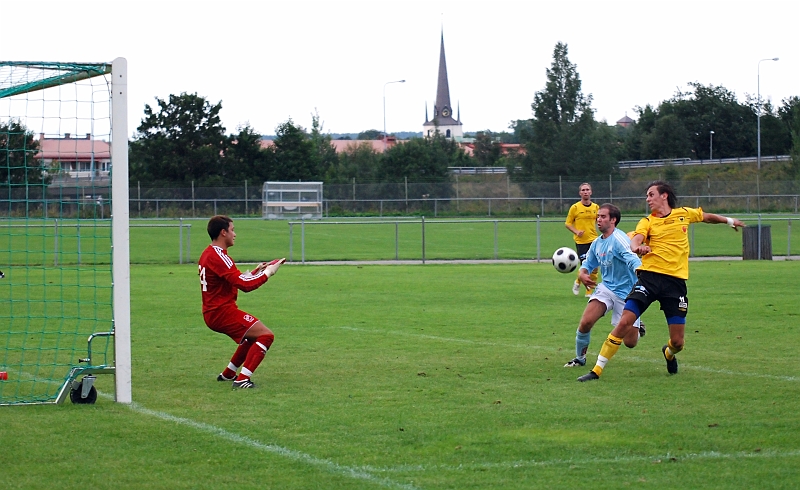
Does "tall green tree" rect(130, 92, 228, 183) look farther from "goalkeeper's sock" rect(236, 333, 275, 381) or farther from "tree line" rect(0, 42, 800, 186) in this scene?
"goalkeeper's sock" rect(236, 333, 275, 381)

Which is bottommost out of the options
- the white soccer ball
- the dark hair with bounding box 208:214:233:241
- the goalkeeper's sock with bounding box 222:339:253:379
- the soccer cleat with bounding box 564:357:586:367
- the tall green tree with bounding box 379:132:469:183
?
the soccer cleat with bounding box 564:357:586:367

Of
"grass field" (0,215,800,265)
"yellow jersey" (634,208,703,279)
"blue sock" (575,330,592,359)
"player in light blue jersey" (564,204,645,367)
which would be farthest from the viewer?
"grass field" (0,215,800,265)

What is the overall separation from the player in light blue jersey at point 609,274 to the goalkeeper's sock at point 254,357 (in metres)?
3.30

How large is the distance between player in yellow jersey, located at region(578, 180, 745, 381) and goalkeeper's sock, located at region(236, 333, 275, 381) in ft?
10.1

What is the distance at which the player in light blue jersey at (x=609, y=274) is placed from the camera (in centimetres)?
952

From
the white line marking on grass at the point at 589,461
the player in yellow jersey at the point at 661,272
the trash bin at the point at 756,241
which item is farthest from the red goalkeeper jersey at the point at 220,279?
the trash bin at the point at 756,241

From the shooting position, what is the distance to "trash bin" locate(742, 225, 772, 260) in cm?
2786

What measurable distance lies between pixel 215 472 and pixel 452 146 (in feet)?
327

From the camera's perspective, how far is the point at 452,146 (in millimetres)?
104250

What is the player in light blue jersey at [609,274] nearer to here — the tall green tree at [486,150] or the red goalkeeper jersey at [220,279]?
the red goalkeeper jersey at [220,279]

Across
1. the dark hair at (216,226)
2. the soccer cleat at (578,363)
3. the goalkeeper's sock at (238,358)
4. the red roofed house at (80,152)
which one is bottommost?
the soccer cleat at (578,363)


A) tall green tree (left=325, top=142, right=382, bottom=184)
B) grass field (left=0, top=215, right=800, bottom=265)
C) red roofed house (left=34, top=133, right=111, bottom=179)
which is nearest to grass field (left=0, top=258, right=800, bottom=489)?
red roofed house (left=34, top=133, right=111, bottom=179)

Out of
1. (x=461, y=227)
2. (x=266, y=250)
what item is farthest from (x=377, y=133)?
(x=266, y=250)

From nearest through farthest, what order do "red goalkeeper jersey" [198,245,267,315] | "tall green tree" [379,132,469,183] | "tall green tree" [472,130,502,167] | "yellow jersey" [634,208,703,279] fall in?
1. "red goalkeeper jersey" [198,245,267,315]
2. "yellow jersey" [634,208,703,279]
3. "tall green tree" [379,132,469,183]
4. "tall green tree" [472,130,502,167]
